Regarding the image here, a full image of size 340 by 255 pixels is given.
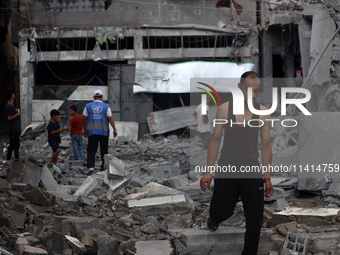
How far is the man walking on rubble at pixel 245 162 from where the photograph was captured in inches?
186

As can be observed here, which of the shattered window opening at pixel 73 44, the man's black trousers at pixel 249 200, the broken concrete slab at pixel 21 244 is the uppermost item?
the shattered window opening at pixel 73 44

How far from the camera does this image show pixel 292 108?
47.2ft

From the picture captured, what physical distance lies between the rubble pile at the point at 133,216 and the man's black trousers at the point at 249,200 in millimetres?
630

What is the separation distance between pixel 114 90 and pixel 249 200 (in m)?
16.0

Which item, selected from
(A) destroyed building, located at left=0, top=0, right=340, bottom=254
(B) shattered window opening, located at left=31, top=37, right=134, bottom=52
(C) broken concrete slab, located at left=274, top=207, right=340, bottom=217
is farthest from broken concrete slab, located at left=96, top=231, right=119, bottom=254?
(B) shattered window opening, located at left=31, top=37, right=134, bottom=52

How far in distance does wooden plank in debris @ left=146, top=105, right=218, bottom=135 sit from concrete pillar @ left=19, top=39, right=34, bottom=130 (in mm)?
4560

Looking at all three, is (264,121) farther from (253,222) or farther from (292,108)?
(292,108)

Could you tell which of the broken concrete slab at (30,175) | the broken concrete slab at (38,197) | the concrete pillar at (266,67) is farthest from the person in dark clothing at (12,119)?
the concrete pillar at (266,67)

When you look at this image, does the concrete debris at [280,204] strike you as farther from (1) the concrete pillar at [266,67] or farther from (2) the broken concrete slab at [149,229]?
(1) the concrete pillar at [266,67]

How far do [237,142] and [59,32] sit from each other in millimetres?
16747

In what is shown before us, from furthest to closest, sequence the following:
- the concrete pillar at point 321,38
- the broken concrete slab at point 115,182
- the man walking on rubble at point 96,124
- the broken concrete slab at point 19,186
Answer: the concrete pillar at point 321,38, the man walking on rubble at point 96,124, the broken concrete slab at point 115,182, the broken concrete slab at point 19,186

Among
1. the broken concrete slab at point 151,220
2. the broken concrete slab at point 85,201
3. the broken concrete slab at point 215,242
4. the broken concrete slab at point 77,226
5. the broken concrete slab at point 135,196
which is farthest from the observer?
the broken concrete slab at point 85,201

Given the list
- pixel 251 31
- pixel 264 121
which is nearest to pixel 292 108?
pixel 251 31

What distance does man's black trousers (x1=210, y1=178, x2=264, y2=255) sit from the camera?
472cm
